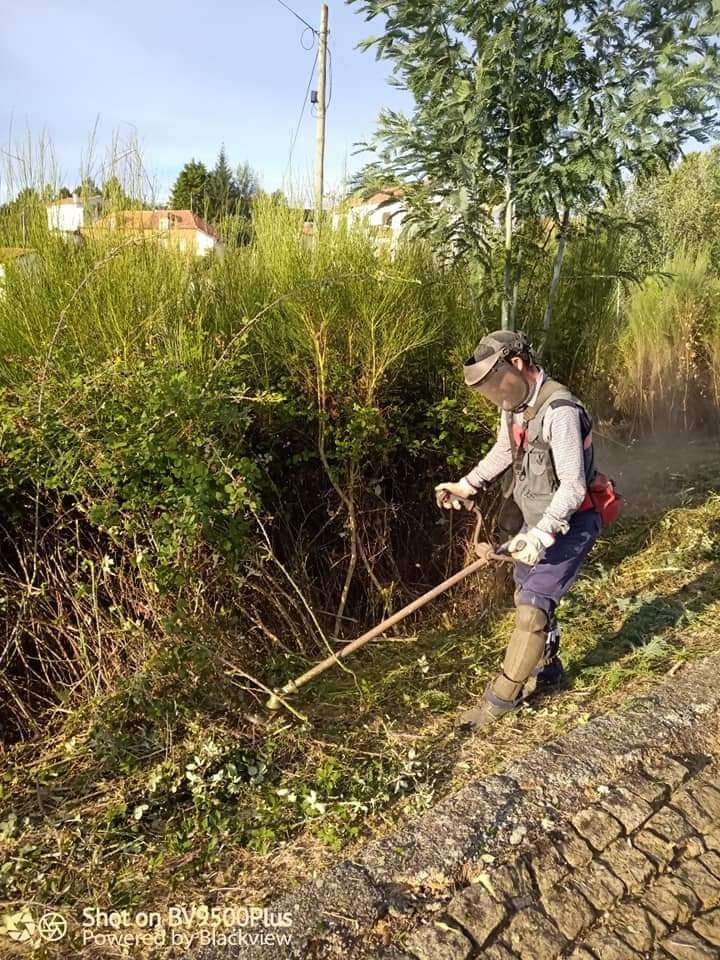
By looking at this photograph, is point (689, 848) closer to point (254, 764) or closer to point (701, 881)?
point (701, 881)

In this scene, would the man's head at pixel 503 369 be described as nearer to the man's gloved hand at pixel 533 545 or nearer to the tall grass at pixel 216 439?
the man's gloved hand at pixel 533 545

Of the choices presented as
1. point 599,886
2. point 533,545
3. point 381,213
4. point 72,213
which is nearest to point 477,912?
point 599,886

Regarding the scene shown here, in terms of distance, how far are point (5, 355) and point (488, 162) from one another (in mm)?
2961

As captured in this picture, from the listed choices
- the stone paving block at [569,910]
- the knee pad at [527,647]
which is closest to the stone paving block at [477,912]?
the stone paving block at [569,910]

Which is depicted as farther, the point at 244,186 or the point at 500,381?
the point at 244,186

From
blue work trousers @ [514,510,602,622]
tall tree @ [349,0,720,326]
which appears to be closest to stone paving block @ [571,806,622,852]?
blue work trousers @ [514,510,602,622]

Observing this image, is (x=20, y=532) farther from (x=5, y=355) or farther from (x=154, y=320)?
(x=154, y=320)

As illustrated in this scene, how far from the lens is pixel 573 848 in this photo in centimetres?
230

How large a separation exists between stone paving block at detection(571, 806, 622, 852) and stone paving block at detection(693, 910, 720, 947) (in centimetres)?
33

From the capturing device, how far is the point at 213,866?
2.22 metres

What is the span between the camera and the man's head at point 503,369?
9.00 ft

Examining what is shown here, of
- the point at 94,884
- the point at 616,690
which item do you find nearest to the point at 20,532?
the point at 94,884

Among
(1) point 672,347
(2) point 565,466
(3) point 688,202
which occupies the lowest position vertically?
(2) point 565,466

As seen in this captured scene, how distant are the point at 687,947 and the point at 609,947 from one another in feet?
0.78
